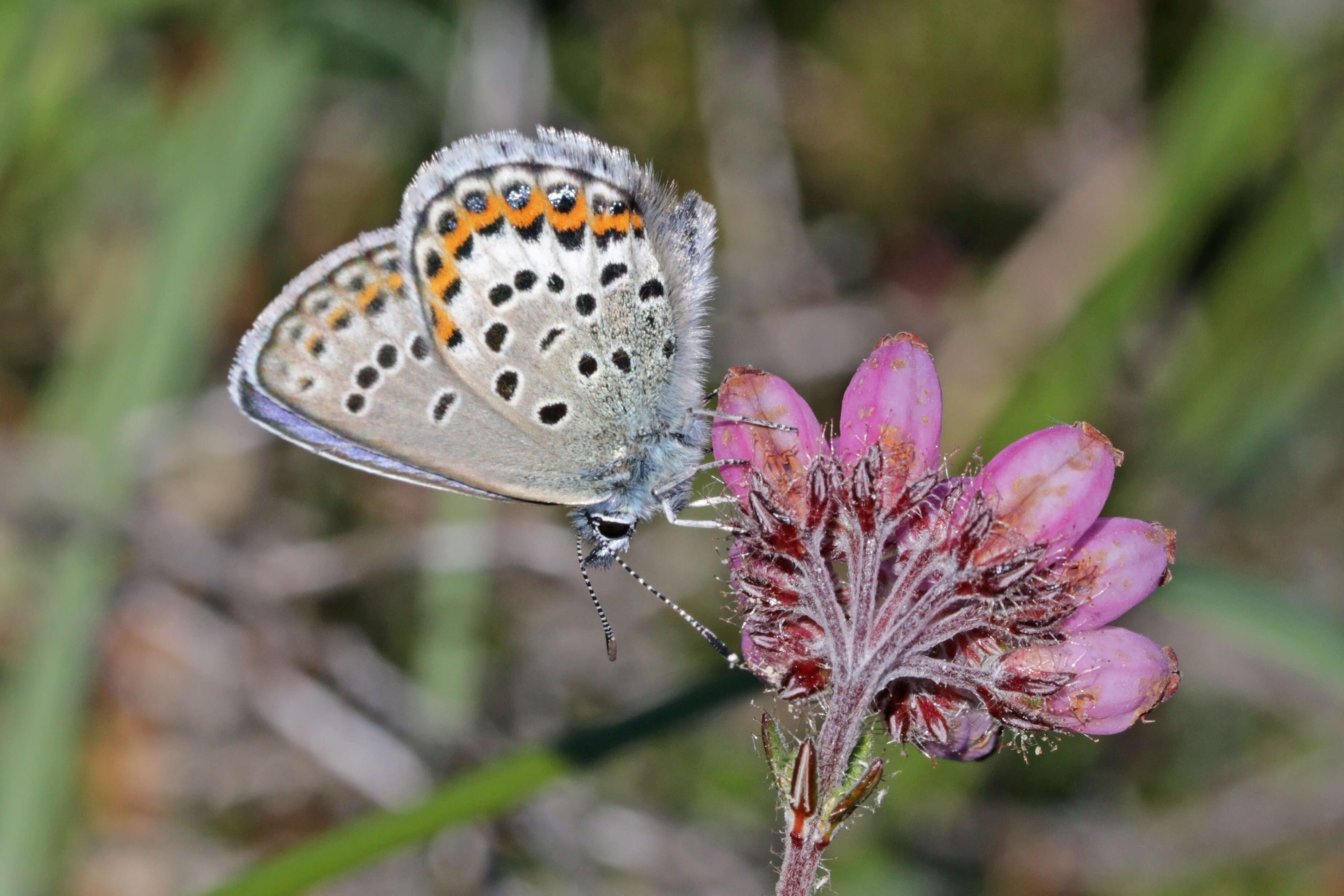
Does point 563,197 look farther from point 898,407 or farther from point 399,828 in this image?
point 399,828

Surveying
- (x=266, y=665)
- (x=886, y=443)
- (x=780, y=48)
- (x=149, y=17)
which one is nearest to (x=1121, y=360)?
(x=780, y=48)

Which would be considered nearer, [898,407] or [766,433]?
[898,407]

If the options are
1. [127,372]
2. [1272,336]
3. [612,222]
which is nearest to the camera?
[612,222]

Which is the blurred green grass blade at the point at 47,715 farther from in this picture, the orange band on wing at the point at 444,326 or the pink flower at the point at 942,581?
the pink flower at the point at 942,581

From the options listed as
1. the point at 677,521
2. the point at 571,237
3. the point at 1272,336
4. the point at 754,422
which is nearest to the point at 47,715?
the point at 677,521

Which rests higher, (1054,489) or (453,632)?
(1054,489)

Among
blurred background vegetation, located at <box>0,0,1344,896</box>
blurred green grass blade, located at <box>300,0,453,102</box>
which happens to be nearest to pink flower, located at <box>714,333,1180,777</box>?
blurred background vegetation, located at <box>0,0,1344,896</box>

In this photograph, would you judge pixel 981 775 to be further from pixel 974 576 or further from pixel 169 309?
pixel 169 309
